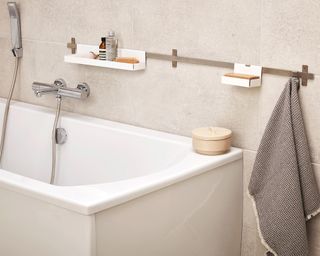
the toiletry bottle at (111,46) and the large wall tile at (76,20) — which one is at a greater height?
the large wall tile at (76,20)

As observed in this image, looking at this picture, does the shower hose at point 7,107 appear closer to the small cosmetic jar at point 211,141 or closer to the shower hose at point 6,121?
the shower hose at point 6,121

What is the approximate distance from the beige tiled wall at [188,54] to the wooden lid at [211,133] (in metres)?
0.07

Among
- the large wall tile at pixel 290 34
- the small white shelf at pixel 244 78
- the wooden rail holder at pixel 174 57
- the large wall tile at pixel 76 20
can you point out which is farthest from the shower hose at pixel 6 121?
the large wall tile at pixel 290 34

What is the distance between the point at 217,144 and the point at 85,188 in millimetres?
567

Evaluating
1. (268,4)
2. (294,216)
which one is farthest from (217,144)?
(268,4)

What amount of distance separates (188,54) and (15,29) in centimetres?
102

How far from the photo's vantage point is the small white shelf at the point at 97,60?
2.58 metres

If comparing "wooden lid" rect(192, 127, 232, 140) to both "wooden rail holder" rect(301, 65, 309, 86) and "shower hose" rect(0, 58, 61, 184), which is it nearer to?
"wooden rail holder" rect(301, 65, 309, 86)

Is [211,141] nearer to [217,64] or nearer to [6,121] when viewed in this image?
[217,64]

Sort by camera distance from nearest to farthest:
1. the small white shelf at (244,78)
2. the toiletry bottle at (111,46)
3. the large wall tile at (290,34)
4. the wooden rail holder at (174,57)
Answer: the large wall tile at (290,34) → the small white shelf at (244,78) → the wooden rail holder at (174,57) → the toiletry bottle at (111,46)

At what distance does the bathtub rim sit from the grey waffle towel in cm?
20

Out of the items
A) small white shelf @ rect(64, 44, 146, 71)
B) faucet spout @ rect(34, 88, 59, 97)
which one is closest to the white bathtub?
faucet spout @ rect(34, 88, 59, 97)

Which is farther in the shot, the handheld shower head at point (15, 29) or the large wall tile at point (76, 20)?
→ the handheld shower head at point (15, 29)

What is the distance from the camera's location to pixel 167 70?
2.57m
